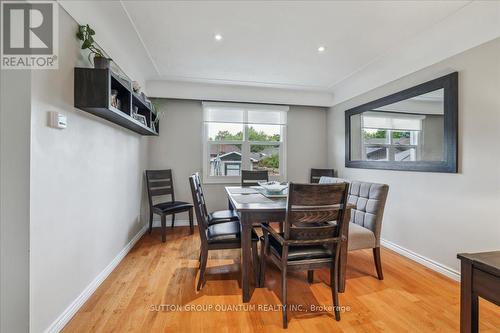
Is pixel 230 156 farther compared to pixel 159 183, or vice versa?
pixel 230 156

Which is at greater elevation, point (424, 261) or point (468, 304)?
point (468, 304)

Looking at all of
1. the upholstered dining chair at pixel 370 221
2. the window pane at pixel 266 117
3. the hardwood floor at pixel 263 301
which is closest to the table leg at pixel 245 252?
the hardwood floor at pixel 263 301

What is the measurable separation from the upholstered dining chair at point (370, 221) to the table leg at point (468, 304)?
3.68 feet

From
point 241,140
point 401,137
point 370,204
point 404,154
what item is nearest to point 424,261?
point 370,204

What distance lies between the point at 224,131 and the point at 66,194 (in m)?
2.90

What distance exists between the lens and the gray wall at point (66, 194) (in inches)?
54.7

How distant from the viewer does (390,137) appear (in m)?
3.12

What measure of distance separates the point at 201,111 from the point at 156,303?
10.2 feet

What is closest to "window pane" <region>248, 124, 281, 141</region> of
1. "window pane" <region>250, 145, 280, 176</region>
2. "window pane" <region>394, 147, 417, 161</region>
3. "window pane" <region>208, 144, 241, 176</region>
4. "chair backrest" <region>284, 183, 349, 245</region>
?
"window pane" <region>250, 145, 280, 176</region>

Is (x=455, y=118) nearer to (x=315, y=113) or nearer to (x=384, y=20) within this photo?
(x=384, y=20)

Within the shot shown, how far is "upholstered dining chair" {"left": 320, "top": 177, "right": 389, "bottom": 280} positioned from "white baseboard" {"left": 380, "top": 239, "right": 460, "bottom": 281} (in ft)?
2.18

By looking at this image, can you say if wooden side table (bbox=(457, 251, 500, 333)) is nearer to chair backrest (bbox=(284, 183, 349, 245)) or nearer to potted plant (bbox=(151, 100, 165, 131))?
chair backrest (bbox=(284, 183, 349, 245))

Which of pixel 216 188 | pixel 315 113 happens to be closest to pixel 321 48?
pixel 315 113

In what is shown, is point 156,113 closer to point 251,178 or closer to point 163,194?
point 163,194
